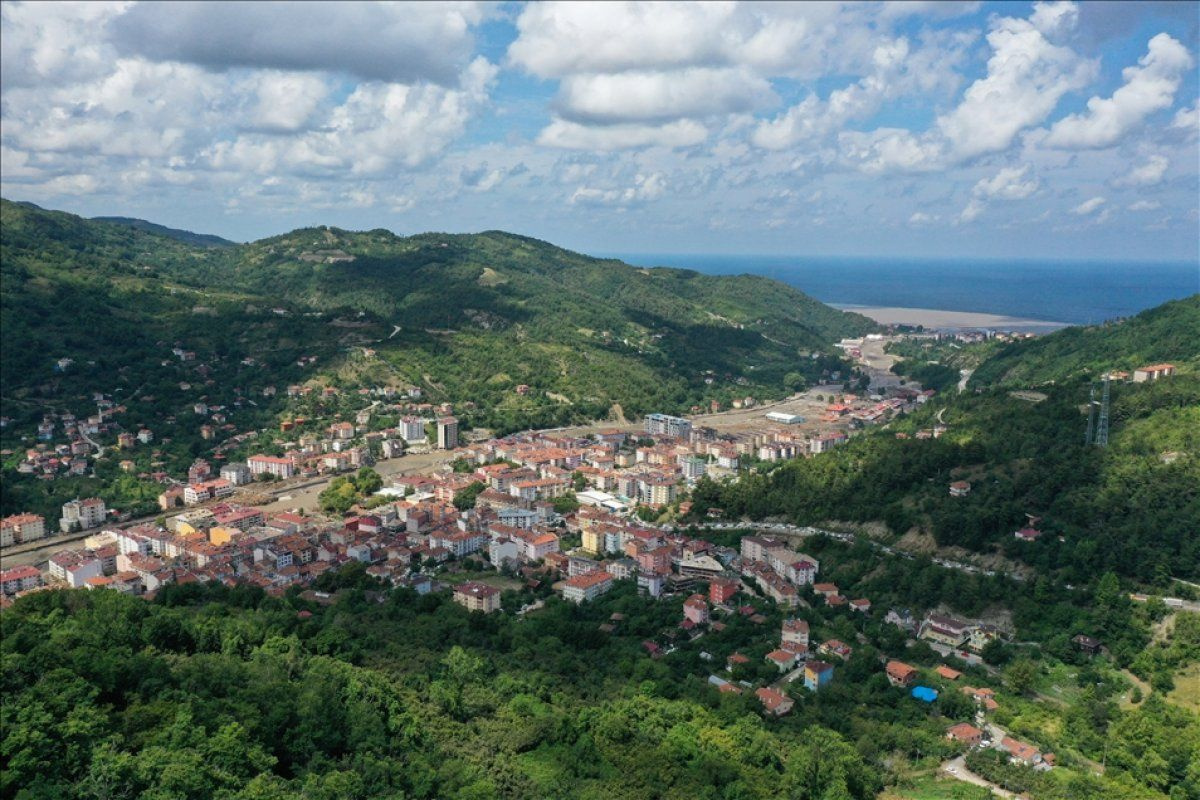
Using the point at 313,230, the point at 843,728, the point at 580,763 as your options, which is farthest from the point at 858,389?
the point at 313,230

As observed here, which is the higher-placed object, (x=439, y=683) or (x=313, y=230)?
(x=313, y=230)

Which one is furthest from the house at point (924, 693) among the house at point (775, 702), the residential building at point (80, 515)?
the residential building at point (80, 515)

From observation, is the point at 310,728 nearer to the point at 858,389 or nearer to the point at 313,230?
the point at 858,389

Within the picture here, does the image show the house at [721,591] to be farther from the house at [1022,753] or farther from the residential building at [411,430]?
the residential building at [411,430]

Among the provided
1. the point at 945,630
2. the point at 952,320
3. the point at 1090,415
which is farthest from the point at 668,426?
the point at 952,320

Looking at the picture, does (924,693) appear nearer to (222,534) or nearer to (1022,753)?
(1022,753)
